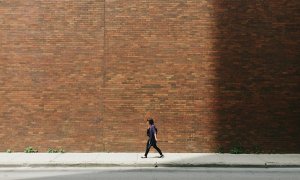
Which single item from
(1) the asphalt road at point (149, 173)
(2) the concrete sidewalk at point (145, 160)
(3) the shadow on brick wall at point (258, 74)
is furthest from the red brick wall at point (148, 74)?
(1) the asphalt road at point (149, 173)

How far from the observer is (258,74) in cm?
1742

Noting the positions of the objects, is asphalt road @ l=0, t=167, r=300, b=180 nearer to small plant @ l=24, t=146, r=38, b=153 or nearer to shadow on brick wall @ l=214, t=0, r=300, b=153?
small plant @ l=24, t=146, r=38, b=153

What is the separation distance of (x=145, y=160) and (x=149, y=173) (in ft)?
7.14

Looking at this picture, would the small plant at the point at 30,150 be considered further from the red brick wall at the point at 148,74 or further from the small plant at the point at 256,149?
the small plant at the point at 256,149

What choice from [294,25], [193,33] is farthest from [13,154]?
[294,25]

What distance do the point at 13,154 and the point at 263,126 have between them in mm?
10337

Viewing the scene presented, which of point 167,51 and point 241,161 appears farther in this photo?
point 167,51

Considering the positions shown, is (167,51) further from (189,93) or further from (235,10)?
(235,10)

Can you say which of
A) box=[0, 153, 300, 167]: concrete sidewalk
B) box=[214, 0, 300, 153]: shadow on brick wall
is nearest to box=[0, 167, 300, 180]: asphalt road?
box=[0, 153, 300, 167]: concrete sidewalk

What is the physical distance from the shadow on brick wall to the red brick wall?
4 cm

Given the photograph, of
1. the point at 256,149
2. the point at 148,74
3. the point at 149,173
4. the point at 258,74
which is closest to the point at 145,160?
the point at 149,173

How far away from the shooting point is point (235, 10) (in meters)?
17.5

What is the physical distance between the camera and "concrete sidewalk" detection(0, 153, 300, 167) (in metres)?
14.3

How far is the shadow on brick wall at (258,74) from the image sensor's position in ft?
56.8
